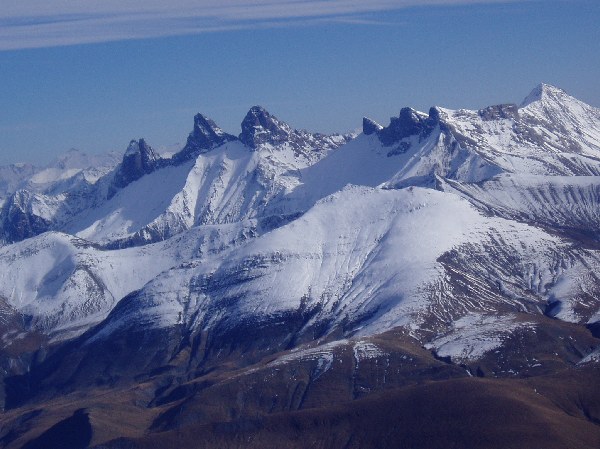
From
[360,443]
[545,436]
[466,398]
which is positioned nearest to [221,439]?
[360,443]

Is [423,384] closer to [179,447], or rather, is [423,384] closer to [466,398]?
[466,398]

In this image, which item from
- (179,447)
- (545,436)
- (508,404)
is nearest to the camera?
(545,436)

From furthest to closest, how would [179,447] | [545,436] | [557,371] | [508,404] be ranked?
[557,371] → [179,447] → [508,404] → [545,436]

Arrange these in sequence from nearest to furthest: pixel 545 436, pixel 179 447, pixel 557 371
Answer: pixel 545 436, pixel 179 447, pixel 557 371

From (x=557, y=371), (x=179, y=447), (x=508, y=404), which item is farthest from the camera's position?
(x=557, y=371)

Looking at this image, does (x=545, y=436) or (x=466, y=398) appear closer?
(x=545, y=436)

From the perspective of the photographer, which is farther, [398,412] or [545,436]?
[398,412]

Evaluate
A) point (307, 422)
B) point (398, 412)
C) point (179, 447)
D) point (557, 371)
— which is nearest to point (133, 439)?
point (179, 447)

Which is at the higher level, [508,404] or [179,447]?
[508,404]

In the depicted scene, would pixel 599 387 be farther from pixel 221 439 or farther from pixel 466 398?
pixel 221 439
